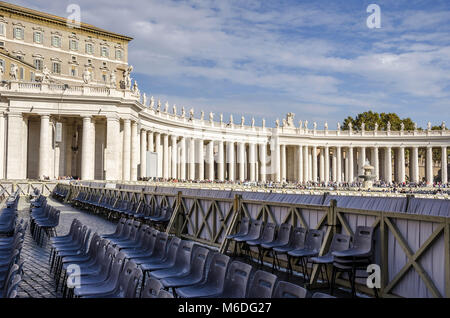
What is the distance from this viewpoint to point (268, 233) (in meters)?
11.2

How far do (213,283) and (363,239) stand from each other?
338cm

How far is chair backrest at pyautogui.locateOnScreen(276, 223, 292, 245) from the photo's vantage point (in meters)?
10.6

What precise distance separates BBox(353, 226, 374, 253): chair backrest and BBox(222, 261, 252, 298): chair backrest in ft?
10.6

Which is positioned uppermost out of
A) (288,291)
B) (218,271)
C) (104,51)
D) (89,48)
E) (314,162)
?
(104,51)

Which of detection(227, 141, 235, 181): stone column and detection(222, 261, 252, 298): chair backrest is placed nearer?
detection(222, 261, 252, 298): chair backrest

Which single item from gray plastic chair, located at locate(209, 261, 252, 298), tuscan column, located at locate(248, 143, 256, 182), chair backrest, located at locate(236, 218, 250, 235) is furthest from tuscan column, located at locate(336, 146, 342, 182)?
gray plastic chair, located at locate(209, 261, 252, 298)

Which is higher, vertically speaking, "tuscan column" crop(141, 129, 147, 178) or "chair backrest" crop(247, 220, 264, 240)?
"tuscan column" crop(141, 129, 147, 178)

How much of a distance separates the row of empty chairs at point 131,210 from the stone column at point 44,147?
25405mm

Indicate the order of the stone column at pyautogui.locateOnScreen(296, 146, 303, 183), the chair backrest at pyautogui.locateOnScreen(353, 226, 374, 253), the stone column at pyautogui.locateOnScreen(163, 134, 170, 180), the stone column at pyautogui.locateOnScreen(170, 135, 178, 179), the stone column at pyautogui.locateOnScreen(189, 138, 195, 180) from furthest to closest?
the stone column at pyautogui.locateOnScreen(296, 146, 303, 183) → the stone column at pyautogui.locateOnScreen(189, 138, 195, 180) → the stone column at pyautogui.locateOnScreen(170, 135, 178, 179) → the stone column at pyautogui.locateOnScreen(163, 134, 170, 180) → the chair backrest at pyautogui.locateOnScreen(353, 226, 374, 253)

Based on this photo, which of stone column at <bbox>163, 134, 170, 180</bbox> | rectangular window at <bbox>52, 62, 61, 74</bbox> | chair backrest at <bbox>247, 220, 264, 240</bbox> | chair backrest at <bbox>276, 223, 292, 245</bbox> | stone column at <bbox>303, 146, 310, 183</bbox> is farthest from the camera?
stone column at <bbox>303, 146, 310, 183</bbox>

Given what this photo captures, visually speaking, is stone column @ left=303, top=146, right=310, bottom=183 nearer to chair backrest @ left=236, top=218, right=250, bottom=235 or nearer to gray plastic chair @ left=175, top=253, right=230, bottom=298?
chair backrest @ left=236, top=218, right=250, bottom=235

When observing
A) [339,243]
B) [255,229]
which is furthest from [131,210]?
[339,243]

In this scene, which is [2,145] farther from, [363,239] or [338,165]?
[338,165]
